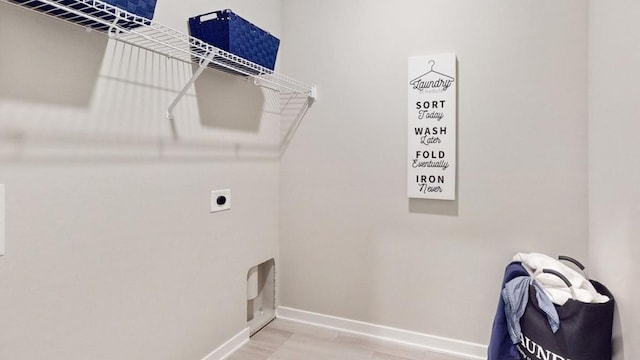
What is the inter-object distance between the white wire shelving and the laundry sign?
0.75 metres

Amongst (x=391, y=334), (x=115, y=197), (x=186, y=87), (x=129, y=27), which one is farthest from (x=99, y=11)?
(x=391, y=334)

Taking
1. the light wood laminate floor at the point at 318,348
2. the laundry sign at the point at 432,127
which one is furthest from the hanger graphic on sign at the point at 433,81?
the light wood laminate floor at the point at 318,348

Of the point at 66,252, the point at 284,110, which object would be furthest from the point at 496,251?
the point at 66,252

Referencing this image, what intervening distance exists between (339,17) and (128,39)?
1.32 m

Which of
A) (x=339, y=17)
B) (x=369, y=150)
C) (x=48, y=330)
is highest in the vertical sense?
(x=339, y=17)

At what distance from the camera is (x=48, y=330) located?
3.86 feet

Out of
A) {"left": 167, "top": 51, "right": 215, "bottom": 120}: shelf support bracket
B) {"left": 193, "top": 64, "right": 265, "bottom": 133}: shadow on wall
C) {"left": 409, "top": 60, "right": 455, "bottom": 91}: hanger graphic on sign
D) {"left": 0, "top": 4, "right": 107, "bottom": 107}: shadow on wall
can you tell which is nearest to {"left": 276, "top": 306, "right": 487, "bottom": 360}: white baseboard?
{"left": 193, "top": 64, "right": 265, "bottom": 133}: shadow on wall

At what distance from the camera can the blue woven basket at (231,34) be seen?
1554 millimetres

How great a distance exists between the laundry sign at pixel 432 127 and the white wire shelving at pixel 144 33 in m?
0.75

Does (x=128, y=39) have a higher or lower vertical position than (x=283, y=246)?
higher

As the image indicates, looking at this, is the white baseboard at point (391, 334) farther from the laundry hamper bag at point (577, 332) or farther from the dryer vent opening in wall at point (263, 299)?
the laundry hamper bag at point (577, 332)

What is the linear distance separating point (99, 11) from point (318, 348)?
192cm

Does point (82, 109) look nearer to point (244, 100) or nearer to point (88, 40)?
point (88, 40)

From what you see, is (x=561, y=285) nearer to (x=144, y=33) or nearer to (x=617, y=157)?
(x=617, y=157)
